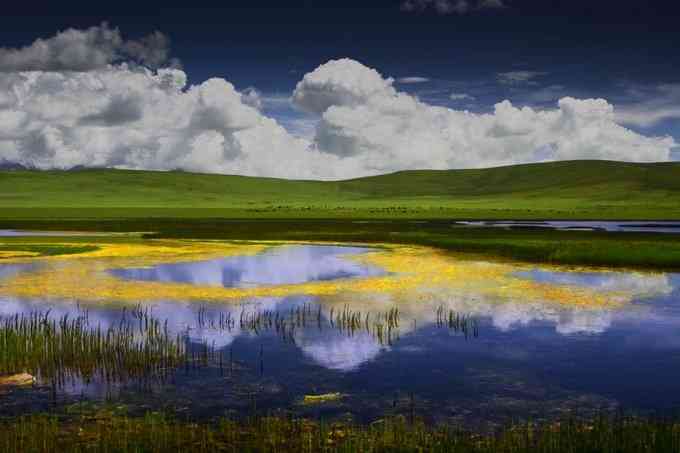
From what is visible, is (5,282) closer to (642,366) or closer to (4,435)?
(4,435)

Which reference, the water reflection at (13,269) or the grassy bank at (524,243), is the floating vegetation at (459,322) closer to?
the grassy bank at (524,243)

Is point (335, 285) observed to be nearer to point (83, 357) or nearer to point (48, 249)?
point (83, 357)

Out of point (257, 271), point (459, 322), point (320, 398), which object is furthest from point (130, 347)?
point (257, 271)

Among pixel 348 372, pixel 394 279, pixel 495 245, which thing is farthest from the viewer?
pixel 495 245

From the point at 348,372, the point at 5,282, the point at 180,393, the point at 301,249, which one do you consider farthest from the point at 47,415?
the point at 301,249

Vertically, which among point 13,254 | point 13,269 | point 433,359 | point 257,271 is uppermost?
point 13,254

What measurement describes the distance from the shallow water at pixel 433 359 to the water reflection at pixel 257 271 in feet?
21.9

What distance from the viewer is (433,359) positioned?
19047 mm

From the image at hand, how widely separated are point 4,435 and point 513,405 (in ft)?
33.6

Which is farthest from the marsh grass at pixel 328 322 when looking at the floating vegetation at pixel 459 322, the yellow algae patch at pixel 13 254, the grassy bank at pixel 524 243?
the yellow algae patch at pixel 13 254

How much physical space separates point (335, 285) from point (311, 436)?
70.8 feet

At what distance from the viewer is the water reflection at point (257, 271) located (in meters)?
36.1

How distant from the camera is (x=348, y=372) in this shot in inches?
688

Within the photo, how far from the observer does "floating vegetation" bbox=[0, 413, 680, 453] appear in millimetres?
11648
